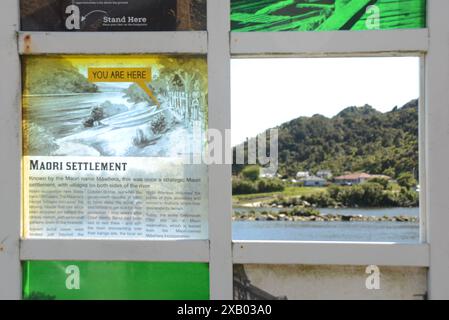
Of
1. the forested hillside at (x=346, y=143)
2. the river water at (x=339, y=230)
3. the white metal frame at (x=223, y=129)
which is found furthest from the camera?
the forested hillside at (x=346, y=143)

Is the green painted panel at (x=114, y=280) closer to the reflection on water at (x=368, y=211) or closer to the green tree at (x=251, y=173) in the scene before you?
the reflection on water at (x=368, y=211)

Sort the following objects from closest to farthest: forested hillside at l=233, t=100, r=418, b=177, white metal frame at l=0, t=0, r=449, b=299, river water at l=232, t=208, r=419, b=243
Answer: white metal frame at l=0, t=0, r=449, b=299 → river water at l=232, t=208, r=419, b=243 → forested hillside at l=233, t=100, r=418, b=177

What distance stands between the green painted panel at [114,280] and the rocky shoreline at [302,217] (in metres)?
0.49

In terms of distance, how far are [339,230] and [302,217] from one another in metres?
→ 0.29

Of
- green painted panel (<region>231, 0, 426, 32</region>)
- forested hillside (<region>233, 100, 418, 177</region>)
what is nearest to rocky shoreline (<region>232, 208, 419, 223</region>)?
forested hillside (<region>233, 100, 418, 177</region>)

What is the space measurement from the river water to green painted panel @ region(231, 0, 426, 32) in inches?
52.8

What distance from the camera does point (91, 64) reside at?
455 centimetres

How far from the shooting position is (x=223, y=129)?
443 centimetres

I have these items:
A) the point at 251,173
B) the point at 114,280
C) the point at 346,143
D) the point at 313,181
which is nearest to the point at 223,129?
the point at 251,173

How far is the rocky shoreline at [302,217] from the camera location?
177 inches

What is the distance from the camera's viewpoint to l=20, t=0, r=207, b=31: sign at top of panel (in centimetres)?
448

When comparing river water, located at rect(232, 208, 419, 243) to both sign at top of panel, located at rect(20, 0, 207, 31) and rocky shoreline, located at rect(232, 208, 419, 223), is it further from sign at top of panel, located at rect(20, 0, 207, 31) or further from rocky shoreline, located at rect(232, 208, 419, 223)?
sign at top of panel, located at rect(20, 0, 207, 31)

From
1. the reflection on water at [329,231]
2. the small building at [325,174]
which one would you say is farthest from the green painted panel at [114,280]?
the small building at [325,174]

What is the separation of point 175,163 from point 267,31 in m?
1.17
